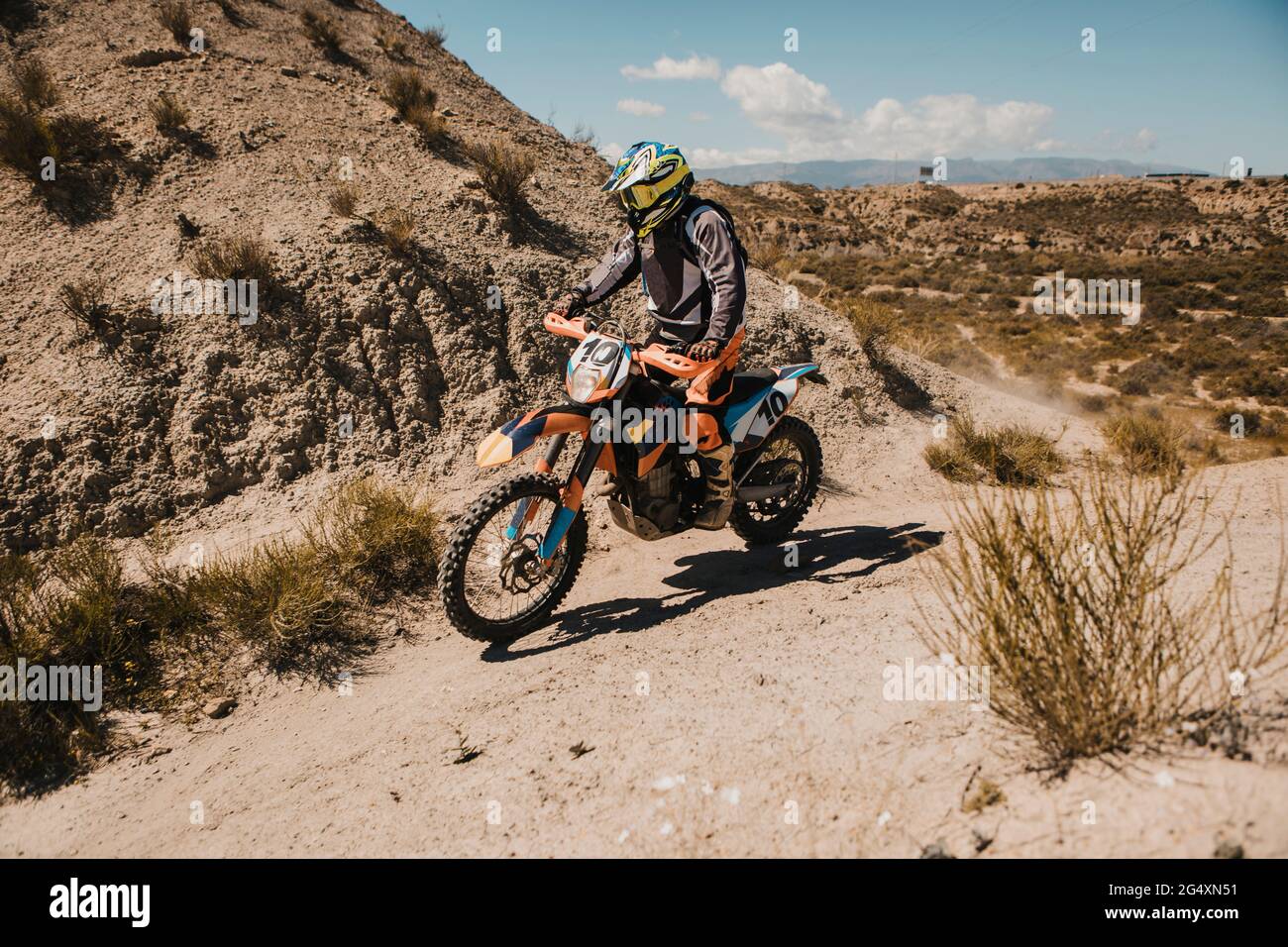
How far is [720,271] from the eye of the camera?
444 cm

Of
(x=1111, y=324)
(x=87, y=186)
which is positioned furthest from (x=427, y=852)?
(x=1111, y=324)

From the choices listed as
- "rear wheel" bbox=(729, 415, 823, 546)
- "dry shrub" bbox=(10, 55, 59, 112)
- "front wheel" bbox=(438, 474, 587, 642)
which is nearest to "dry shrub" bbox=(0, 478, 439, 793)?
"front wheel" bbox=(438, 474, 587, 642)

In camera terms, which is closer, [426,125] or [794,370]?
[794,370]

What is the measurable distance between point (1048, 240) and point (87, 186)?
156 ft

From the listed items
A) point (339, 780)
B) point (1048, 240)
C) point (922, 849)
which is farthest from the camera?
point (1048, 240)

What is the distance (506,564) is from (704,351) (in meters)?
1.79

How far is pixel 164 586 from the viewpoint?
4.40 meters

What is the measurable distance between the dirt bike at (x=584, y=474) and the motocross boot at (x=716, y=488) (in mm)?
61

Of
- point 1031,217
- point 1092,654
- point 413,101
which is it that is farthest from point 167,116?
point 1031,217

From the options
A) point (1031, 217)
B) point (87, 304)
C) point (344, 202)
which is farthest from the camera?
point (1031, 217)

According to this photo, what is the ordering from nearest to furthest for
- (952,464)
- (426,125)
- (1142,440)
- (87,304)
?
1. (87,304)
2. (952,464)
3. (1142,440)
4. (426,125)

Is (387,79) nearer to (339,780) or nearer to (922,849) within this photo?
(339,780)
